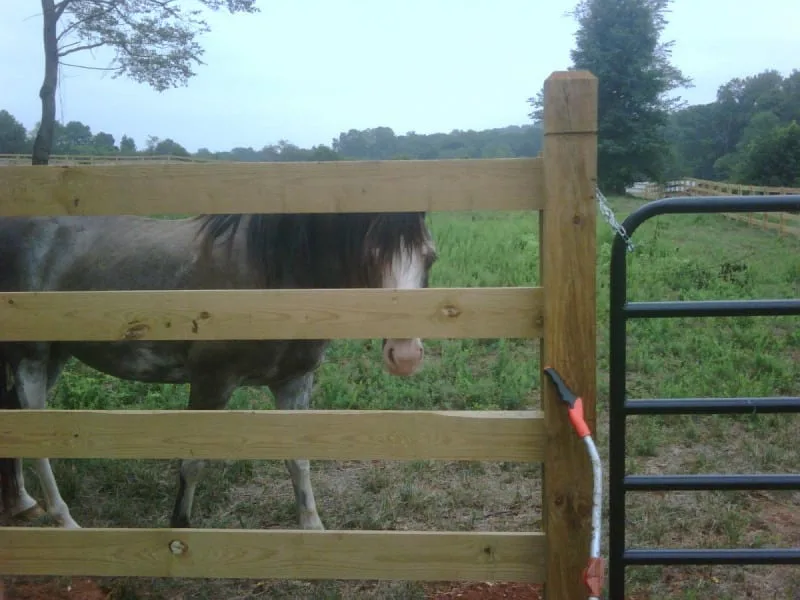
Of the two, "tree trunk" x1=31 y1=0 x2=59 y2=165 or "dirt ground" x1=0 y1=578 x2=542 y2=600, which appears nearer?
"dirt ground" x1=0 y1=578 x2=542 y2=600

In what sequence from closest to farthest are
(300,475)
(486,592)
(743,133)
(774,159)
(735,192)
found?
(486,592) → (300,475) → (735,192) → (774,159) → (743,133)

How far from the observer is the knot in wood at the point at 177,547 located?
2.38m

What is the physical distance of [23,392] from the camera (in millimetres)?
4066

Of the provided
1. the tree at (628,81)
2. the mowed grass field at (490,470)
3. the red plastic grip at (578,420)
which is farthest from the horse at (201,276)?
the tree at (628,81)

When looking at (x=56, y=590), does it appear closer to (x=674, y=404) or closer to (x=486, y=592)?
(x=486, y=592)

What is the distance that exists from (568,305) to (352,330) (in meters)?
0.67

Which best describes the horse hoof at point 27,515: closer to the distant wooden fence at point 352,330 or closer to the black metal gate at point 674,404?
the distant wooden fence at point 352,330

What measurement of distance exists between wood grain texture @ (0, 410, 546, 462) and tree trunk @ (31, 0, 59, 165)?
846 cm

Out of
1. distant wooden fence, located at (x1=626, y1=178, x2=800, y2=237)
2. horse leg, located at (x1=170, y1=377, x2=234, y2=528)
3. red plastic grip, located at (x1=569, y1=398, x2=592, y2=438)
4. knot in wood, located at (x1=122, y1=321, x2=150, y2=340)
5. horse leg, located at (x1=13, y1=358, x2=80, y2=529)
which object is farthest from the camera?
distant wooden fence, located at (x1=626, y1=178, x2=800, y2=237)

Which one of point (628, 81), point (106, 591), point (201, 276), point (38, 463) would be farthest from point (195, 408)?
point (628, 81)

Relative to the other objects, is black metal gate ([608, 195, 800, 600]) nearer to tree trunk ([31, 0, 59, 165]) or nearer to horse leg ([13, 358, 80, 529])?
horse leg ([13, 358, 80, 529])

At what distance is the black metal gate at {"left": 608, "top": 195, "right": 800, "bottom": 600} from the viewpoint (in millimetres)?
2213

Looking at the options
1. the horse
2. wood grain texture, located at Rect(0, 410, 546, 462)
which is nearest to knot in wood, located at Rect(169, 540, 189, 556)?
wood grain texture, located at Rect(0, 410, 546, 462)

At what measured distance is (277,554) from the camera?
2369 mm
